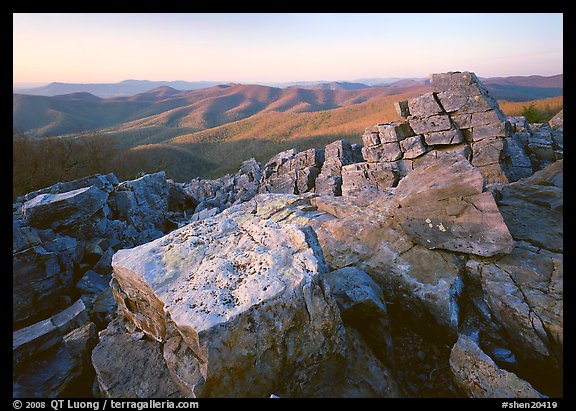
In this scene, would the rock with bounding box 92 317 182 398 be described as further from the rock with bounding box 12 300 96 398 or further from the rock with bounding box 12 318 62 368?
the rock with bounding box 12 318 62 368

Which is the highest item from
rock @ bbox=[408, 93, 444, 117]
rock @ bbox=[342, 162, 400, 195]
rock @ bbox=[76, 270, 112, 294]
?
rock @ bbox=[408, 93, 444, 117]

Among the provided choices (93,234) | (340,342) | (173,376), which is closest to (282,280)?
(340,342)

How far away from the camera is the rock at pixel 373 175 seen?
1956 centimetres

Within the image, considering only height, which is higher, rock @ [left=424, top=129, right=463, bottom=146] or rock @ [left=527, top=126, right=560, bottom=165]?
rock @ [left=424, top=129, right=463, bottom=146]

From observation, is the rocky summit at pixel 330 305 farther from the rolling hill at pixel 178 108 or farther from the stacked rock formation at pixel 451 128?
the rolling hill at pixel 178 108

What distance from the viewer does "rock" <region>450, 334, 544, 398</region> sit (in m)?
3.99

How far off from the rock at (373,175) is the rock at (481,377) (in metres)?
15.2

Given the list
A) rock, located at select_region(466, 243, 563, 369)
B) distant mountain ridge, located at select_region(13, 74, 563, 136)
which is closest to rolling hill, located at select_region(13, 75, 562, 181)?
distant mountain ridge, located at select_region(13, 74, 563, 136)

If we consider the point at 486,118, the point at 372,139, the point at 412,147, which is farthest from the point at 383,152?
the point at 486,118

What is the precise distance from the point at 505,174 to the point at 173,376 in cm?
1916

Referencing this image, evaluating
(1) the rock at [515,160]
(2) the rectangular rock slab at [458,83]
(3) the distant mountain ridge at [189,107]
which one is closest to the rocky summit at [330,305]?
(1) the rock at [515,160]

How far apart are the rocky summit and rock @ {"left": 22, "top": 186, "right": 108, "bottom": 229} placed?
3141 mm

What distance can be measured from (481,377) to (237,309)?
3.52 metres
